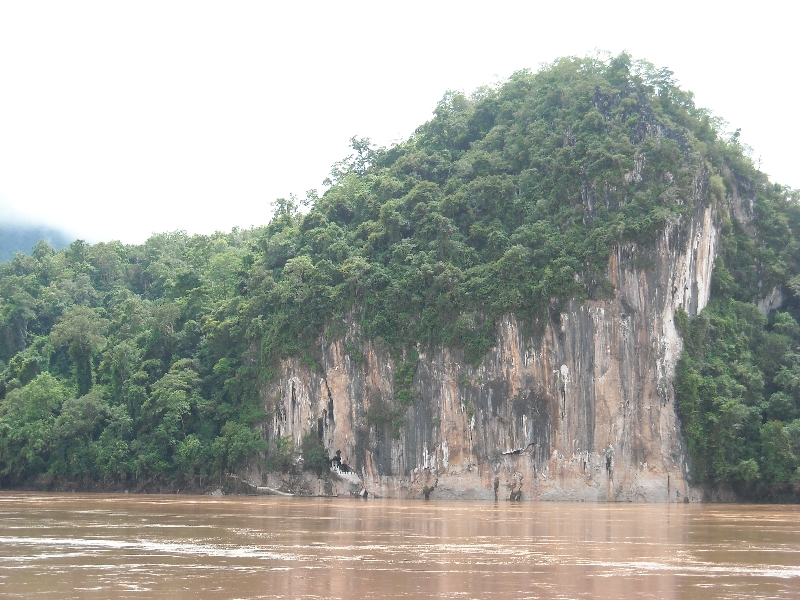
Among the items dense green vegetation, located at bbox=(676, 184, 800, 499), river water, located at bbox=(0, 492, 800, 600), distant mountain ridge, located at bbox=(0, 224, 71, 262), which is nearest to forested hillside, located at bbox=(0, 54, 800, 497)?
dense green vegetation, located at bbox=(676, 184, 800, 499)

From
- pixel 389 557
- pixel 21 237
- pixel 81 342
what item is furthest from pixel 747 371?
pixel 21 237

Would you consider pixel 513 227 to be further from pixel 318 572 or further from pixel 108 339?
pixel 318 572

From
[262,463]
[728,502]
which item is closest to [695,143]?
[728,502]

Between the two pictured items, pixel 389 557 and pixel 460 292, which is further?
pixel 460 292

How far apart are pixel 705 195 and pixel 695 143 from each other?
268cm

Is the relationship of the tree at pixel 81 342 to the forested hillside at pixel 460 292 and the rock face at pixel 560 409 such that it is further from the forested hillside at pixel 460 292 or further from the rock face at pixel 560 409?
the rock face at pixel 560 409

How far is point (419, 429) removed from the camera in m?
35.7

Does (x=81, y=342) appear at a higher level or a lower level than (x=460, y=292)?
lower

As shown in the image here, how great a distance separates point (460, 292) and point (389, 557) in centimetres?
2357

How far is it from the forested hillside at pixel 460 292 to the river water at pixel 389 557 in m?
14.6

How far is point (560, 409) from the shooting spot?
34.6 meters

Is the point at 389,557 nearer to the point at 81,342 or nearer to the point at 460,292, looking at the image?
the point at 460,292

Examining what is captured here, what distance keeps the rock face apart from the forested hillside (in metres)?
0.71

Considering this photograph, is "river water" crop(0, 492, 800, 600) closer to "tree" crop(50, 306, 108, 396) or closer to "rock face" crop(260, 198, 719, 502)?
"rock face" crop(260, 198, 719, 502)
